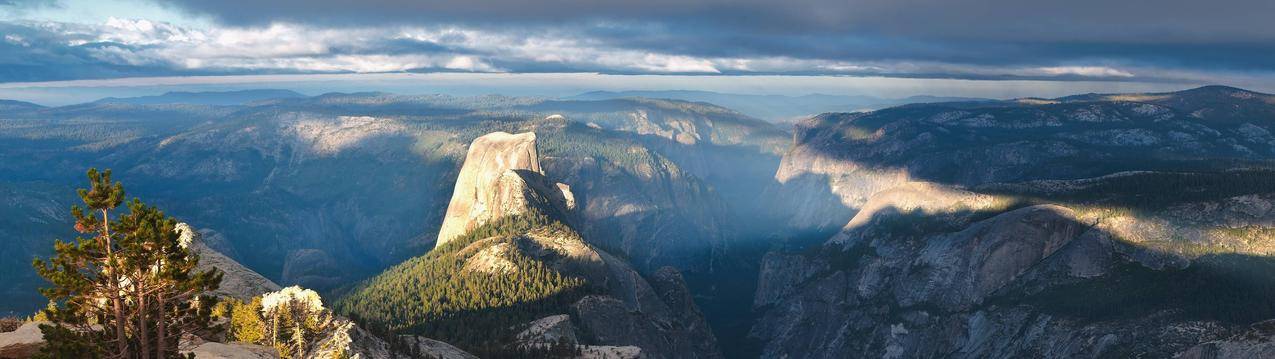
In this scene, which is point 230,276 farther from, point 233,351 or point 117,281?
point 117,281

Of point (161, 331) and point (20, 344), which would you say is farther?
point (20, 344)

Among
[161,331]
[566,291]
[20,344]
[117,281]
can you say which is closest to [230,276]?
[20,344]

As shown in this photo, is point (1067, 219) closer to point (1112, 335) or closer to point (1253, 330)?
point (1112, 335)

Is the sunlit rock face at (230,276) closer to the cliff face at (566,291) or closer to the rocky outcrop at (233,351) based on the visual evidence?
the rocky outcrop at (233,351)

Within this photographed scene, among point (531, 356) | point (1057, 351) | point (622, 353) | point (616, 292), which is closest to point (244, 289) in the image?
point (531, 356)

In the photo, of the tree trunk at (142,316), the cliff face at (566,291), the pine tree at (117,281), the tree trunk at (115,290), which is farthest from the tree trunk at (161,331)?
the cliff face at (566,291)

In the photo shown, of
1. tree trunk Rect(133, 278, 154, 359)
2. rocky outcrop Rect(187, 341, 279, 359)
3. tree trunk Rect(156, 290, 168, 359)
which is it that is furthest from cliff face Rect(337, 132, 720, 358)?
tree trunk Rect(133, 278, 154, 359)

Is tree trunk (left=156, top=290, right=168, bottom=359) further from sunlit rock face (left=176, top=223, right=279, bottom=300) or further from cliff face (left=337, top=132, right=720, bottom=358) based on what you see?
cliff face (left=337, top=132, right=720, bottom=358)

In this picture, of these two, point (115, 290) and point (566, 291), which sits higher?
point (115, 290)
